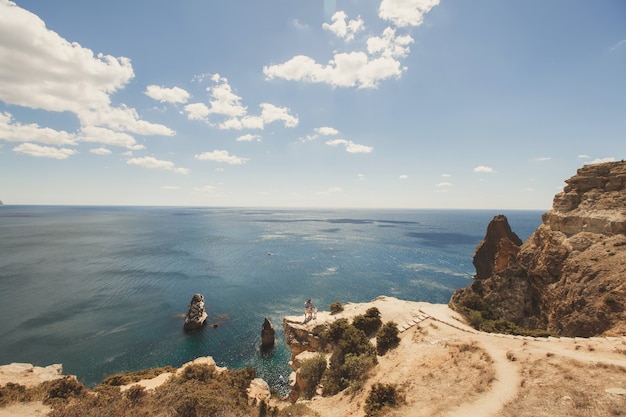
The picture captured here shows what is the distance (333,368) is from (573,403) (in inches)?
643

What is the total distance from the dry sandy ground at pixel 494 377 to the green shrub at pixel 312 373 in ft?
9.03

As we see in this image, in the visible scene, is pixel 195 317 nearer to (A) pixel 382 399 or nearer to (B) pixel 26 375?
(B) pixel 26 375

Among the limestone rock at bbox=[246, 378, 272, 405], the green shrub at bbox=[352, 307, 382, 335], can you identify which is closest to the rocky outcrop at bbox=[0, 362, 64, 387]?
the limestone rock at bbox=[246, 378, 272, 405]

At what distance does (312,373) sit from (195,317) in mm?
34006

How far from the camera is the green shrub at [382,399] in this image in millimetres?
16328

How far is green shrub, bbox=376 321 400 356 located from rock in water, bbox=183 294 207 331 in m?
37.8

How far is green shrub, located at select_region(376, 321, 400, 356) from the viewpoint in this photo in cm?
2481

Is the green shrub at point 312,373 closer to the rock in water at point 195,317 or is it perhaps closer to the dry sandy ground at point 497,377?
the dry sandy ground at point 497,377

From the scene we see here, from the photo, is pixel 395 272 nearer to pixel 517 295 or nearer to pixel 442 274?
pixel 442 274

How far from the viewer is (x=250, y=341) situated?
4656 cm

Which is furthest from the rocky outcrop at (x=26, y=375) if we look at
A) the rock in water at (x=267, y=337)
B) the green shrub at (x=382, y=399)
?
the green shrub at (x=382, y=399)

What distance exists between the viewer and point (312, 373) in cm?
2494

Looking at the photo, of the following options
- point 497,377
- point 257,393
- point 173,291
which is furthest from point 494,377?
point 173,291

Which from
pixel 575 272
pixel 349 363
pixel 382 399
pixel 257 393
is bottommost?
pixel 257 393
